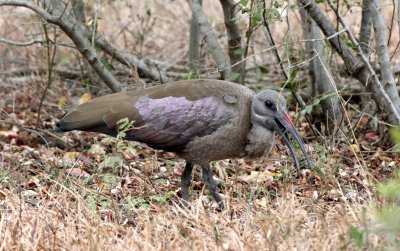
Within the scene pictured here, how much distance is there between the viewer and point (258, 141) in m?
5.73

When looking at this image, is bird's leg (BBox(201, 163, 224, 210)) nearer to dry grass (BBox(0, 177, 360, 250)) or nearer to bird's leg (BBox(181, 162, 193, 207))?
bird's leg (BBox(181, 162, 193, 207))

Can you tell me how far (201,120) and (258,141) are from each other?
39cm

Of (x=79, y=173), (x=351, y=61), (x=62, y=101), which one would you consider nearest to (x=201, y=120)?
(x=79, y=173)

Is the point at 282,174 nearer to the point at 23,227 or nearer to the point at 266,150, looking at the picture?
the point at 266,150

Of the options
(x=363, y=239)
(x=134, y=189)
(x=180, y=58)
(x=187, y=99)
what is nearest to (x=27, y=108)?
(x=180, y=58)

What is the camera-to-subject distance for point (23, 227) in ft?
15.8

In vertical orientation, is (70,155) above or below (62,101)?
below

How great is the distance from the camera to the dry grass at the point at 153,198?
4.46 metres

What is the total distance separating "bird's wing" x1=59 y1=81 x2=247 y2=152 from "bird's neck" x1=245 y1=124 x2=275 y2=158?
0.19m

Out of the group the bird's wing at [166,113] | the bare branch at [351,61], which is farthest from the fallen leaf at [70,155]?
the bare branch at [351,61]

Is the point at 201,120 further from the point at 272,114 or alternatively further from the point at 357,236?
the point at 357,236

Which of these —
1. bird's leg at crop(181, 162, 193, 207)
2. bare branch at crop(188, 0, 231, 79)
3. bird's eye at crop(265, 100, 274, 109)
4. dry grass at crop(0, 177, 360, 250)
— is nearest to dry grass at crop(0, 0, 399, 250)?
dry grass at crop(0, 177, 360, 250)

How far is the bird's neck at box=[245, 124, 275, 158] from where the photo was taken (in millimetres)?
5730

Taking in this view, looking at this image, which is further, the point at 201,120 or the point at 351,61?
the point at 351,61
